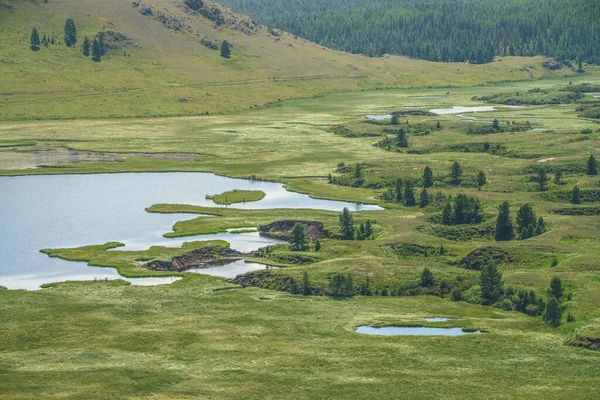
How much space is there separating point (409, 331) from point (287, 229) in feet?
131

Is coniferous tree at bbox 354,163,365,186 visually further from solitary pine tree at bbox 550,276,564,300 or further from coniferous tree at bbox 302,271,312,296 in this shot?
solitary pine tree at bbox 550,276,564,300

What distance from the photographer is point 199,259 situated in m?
111

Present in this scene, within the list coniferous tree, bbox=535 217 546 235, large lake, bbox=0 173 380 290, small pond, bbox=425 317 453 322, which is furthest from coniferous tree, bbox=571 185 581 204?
small pond, bbox=425 317 453 322

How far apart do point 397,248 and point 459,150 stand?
290 feet

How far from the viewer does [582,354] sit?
77.8 meters

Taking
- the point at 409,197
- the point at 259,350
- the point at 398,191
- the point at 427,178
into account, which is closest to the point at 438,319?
the point at 259,350

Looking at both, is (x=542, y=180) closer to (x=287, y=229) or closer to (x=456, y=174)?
(x=456, y=174)

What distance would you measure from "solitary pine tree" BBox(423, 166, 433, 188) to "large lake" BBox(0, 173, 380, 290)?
16.4 meters

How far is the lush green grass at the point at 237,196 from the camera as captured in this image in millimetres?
146875

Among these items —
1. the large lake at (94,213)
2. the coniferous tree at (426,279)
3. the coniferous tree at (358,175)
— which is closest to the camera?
the coniferous tree at (426,279)

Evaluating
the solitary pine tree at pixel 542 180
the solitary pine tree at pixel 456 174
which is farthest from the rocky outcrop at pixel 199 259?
the solitary pine tree at pixel 542 180

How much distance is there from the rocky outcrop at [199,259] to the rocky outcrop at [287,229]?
9.69m

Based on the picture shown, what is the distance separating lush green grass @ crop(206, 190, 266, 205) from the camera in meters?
147

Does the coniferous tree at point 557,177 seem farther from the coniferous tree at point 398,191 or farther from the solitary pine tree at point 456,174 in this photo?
the coniferous tree at point 398,191
